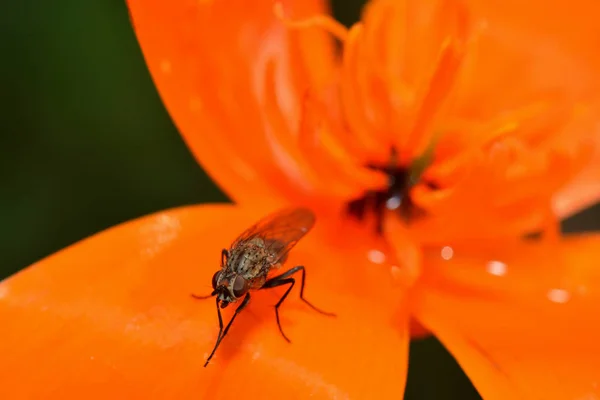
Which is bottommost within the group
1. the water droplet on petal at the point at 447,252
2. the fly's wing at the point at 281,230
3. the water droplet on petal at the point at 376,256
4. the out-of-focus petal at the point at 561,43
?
the fly's wing at the point at 281,230

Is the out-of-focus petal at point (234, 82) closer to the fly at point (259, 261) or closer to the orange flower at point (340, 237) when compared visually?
the orange flower at point (340, 237)

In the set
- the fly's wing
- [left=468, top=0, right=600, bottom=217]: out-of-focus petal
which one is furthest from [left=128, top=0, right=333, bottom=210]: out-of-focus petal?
[left=468, top=0, right=600, bottom=217]: out-of-focus petal

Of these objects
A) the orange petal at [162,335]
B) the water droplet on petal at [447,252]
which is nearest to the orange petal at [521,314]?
the water droplet on petal at [447,252]

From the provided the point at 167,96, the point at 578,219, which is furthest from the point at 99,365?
the point at 578,219

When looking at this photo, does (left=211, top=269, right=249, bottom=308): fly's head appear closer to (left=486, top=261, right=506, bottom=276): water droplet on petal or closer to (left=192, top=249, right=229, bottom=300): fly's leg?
(left=192, top=249, right=229, bottom=300): fly's leg

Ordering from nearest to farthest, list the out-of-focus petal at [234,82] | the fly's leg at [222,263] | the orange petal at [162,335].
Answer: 1. the orange petal at [162,335]
2. the fly's leg at [222,263]
3. the out-of-focus petal at [234,82]

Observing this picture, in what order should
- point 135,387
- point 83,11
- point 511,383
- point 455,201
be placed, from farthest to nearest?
1. point 83,11
2. point 455,201
3. point 511,383
4. point 135,387

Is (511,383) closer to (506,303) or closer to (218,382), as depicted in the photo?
(506,303)
